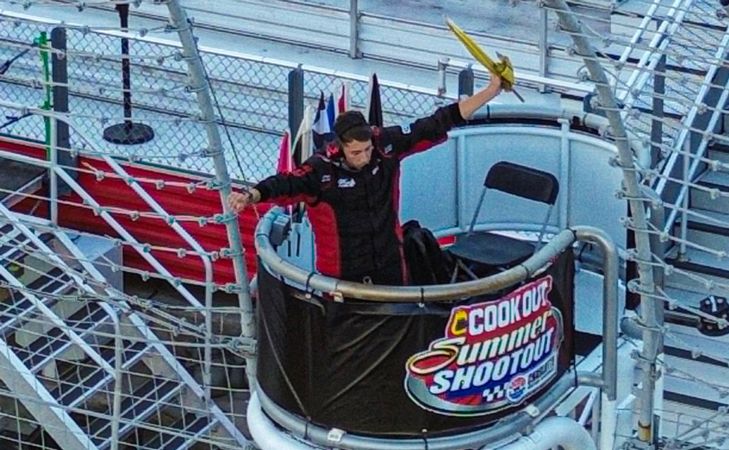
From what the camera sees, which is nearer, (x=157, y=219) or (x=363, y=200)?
(x=363, y=200)

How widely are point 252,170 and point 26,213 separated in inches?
60.3

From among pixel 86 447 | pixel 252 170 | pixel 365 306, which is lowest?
pixel 86 447

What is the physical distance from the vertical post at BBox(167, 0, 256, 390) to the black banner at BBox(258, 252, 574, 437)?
14.4 inches

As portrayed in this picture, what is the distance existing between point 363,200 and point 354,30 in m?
4.92

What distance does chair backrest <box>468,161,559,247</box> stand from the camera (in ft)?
31.4

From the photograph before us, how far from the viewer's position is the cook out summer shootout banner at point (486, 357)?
27.6 ft

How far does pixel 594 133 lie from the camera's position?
32.8 ft

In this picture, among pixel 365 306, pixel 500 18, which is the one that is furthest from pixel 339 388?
pixel 500 18

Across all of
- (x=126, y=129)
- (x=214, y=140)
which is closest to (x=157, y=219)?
(x=126, y=129)

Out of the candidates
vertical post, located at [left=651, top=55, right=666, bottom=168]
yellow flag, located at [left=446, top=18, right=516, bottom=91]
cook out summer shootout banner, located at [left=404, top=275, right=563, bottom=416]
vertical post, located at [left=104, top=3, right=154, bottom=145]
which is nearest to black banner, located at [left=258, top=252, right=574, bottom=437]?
cook out summer shootout banner, located at [left=404, top=275, right=563, bottom=416]

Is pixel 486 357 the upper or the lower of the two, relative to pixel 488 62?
lower

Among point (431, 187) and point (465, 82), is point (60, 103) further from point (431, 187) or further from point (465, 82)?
point (431, 187)

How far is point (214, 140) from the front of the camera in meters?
8.73

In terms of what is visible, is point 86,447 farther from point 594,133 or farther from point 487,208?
point 594,133
